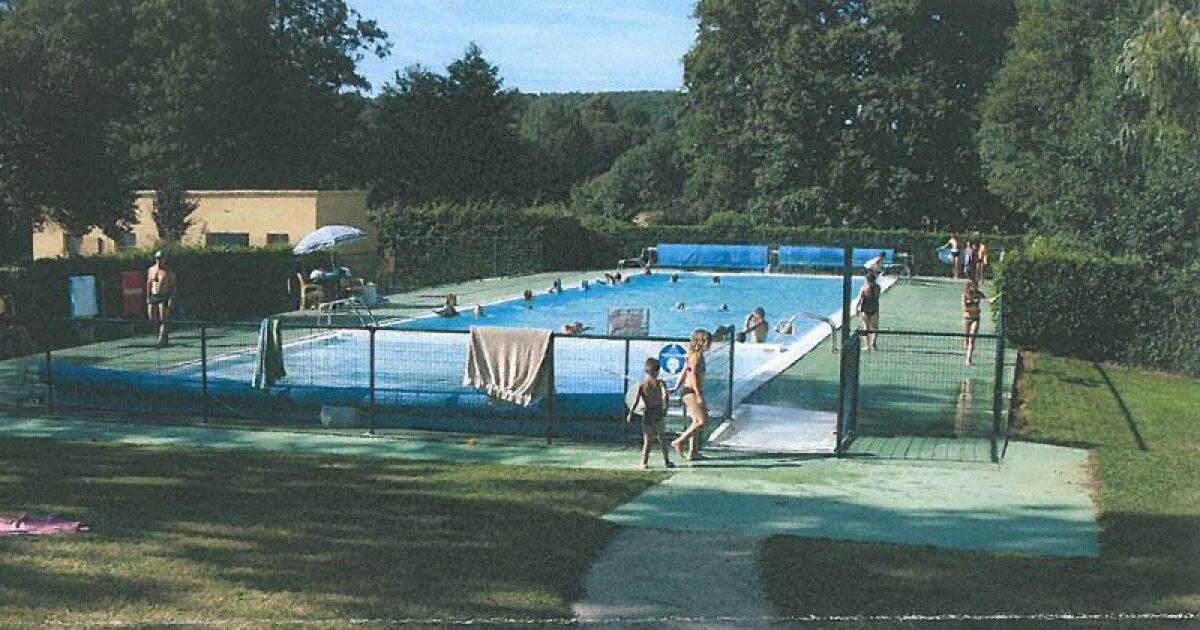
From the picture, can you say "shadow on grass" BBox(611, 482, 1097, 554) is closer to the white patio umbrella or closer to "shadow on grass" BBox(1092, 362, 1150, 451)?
"shadow on grass" BBox(1092, 362, 1150, 451)

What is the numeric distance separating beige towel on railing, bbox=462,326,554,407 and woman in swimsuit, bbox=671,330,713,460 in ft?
5.82

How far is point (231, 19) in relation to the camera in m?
54.8

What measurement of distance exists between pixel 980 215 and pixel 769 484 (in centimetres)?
5412

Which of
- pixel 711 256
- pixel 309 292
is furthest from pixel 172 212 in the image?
pixel 711 256

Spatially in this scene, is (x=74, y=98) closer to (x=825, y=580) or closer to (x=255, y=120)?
(x=825, y=580)

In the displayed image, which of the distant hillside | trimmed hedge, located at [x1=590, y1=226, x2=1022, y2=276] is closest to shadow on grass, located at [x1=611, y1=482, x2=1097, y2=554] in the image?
trimmed hedge, located at [x1=590, y1=226, x2=1022, y2=276]

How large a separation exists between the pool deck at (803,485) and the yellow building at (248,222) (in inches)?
831

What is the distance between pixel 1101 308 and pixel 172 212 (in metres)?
28.0

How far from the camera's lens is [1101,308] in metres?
22.4

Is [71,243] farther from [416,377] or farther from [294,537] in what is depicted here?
[294,537]

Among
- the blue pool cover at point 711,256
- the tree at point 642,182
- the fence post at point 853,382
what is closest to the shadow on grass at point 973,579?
the fence post at point 853,382

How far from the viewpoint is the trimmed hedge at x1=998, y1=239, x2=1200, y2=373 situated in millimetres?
21688

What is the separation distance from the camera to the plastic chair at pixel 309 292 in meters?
28.6

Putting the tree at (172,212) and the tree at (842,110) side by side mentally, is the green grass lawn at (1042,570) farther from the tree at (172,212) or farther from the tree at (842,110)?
the tree at (842,110)
